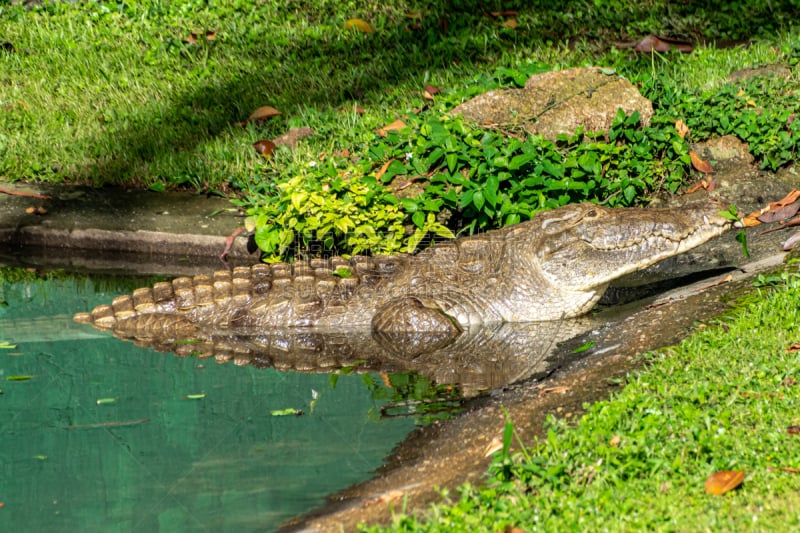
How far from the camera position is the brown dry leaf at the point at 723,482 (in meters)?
3.10

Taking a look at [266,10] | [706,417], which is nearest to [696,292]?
[706,417]

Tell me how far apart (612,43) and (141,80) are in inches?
185

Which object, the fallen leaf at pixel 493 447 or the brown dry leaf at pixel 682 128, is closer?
the fallen leaf at pixel 493 447

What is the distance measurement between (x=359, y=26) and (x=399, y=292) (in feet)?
16.9

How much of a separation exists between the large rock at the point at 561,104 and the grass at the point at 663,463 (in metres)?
3.66

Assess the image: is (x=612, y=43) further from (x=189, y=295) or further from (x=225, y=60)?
(x=189, y=295)

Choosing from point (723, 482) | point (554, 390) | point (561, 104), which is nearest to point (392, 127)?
point (561, 104)

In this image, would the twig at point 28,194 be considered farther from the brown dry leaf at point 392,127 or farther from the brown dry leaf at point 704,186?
the brown dry leaf at point 704,186

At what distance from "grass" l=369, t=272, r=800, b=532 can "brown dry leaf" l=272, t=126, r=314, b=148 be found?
4.96 metres

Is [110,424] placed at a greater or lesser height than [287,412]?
greater

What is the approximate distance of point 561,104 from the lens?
755cm

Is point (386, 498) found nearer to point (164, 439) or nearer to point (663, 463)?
point (663, 463)

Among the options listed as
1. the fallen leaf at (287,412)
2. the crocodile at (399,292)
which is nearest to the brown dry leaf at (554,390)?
the fallen leaf at (287,412)

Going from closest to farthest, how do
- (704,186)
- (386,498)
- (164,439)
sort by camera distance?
(386,498) < (164,439) < (704,186)
